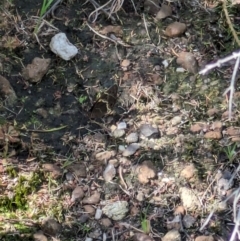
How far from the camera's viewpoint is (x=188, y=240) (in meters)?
1.99

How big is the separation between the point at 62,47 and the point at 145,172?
628 mm

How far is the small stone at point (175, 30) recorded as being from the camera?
237 cm

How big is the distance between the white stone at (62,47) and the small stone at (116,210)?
0.65 m

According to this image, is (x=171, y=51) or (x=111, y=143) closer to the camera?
(x=111, y=143)

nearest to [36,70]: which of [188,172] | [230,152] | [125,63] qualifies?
[125,63]

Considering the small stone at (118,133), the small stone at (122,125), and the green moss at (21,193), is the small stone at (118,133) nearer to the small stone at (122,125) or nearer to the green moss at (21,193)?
the small stone at (122,125)

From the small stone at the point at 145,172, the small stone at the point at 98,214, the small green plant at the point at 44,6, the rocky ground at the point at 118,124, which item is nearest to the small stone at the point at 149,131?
the rocky ground at the point at 118,124

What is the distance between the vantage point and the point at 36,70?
87.4 inches

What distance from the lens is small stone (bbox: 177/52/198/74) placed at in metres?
2.31

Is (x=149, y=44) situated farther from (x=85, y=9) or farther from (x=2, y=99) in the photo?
(x=2, y=99)

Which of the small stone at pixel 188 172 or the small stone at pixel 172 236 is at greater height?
the small stone at pixel 188 172

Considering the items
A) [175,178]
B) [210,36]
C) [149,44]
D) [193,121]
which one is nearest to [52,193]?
[175,178]

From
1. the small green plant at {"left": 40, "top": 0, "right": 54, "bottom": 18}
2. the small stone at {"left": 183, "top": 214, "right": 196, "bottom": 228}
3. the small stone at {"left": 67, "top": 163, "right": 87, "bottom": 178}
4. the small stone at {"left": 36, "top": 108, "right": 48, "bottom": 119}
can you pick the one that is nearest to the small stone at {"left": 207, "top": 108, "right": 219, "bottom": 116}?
the small stone at {"left": 183, "top": 214, "right": 196, "bottom": 228}

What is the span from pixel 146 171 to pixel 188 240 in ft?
0.97
